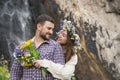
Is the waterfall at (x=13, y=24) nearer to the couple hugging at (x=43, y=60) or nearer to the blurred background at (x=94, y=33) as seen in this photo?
the blurred background at (x=94, y=33)

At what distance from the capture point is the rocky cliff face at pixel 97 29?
9.98m

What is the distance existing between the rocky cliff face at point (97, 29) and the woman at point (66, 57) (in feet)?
16.1

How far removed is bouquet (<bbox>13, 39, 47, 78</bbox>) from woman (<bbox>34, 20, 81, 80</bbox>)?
7cm

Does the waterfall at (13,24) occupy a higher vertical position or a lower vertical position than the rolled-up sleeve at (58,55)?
higher

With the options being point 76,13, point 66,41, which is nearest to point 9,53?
point 76,13

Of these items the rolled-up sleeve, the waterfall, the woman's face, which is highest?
the waterfall

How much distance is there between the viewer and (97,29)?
1009cm

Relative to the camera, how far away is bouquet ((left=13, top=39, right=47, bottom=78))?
14.7 ft

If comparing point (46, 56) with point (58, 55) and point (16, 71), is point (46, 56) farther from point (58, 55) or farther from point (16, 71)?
point (16, 71)

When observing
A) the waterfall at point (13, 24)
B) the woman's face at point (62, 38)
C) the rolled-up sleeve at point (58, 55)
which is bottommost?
the rolled-up sleeve at point (58, 55)

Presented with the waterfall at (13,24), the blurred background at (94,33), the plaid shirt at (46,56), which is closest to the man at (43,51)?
the plaid shirt at (46,56)

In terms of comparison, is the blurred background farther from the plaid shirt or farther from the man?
the plaid shirt

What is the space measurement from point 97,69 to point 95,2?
170cm

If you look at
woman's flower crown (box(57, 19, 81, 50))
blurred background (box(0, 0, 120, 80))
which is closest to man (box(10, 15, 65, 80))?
woman's flower crown (box(57, 19, 81, 50))
